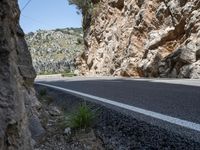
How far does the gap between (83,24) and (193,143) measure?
43123mm

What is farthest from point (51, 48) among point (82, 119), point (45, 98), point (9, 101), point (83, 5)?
point (9, 101)

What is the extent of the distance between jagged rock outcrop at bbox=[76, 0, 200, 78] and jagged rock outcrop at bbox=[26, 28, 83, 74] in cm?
9056

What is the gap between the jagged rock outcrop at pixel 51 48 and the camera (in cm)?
13438

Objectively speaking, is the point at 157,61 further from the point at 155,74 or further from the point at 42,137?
the point at 42,137

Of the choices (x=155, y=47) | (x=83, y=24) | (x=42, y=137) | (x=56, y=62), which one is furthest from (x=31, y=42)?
(x=42, y=137)

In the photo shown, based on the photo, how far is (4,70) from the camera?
133 inches

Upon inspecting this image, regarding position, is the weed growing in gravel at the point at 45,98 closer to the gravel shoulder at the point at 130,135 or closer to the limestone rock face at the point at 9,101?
the gravel shoulder at the point at 130,135

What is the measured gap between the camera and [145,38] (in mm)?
28531

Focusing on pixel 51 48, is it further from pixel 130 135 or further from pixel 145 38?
pixel 130 135

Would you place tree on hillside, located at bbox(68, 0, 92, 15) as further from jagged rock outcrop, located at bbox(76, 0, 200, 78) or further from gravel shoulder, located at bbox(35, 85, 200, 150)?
gravel shoulder, located at bbox(35, 85, 200, 150)

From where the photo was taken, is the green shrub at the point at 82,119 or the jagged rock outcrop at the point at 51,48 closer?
the green shrub at the point at 82,119

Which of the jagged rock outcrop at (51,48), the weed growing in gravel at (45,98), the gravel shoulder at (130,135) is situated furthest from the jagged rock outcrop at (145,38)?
the jagged rock outcrop at (51,48)

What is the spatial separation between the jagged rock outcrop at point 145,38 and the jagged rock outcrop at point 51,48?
297 ft

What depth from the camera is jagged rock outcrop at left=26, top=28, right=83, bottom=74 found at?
134 m
